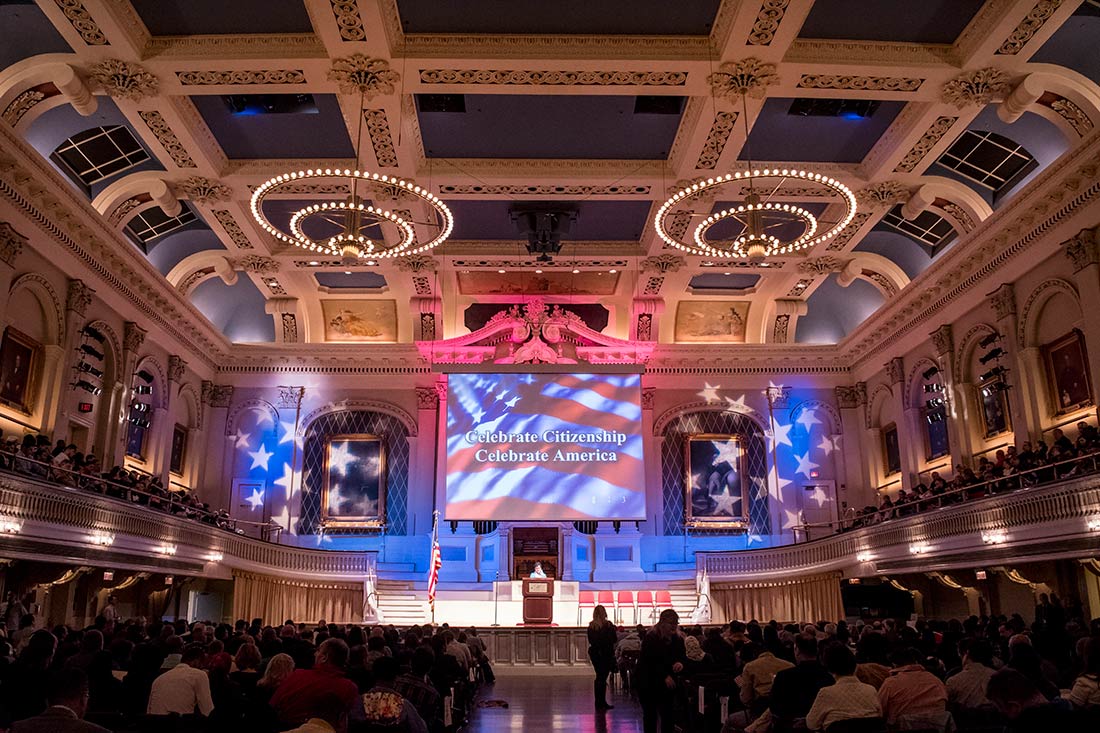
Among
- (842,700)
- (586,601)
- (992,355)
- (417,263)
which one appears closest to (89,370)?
(417,263)

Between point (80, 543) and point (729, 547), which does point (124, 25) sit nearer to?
point (80, 543)

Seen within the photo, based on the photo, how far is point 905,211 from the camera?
16469 mm

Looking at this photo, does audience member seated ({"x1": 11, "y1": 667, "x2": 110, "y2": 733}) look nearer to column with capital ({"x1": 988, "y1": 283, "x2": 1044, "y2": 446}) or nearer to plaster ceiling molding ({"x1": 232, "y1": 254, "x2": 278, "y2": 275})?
column with capital ({"x1": 988, "y1": 283, "x2": 1044, "y2": 446})

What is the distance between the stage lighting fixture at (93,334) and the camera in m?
15.6

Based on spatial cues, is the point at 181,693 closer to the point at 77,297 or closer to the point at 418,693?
the point at 418,693

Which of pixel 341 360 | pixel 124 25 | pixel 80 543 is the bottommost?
pixel 80 543

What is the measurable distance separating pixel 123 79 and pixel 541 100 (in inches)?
248

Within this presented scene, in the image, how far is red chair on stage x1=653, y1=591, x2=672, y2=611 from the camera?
62.1 ft

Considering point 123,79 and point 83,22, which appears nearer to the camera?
point 83,22

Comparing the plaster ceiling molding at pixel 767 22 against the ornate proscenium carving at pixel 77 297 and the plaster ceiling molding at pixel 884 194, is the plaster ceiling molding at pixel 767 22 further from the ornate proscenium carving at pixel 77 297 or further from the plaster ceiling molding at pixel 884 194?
the ornate proscenium carving at pixel 77 297

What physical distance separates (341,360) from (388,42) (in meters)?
11.9

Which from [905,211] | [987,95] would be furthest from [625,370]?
[987,95]

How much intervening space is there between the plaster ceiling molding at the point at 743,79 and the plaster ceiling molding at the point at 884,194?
13.9ft

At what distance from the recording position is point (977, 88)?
12547 millimetres
